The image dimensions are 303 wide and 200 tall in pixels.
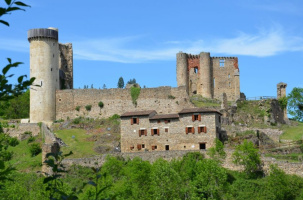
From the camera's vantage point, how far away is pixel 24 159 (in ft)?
191

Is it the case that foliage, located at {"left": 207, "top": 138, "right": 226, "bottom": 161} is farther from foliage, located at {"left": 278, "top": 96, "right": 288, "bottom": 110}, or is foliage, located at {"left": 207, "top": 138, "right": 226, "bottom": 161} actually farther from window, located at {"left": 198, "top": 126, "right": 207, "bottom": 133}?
foliage, located at {"left": 278, "top": 96, "right": 288, "bottom": 110}

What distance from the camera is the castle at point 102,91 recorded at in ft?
220

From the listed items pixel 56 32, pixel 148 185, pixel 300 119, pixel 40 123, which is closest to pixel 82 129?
pixel 40 123

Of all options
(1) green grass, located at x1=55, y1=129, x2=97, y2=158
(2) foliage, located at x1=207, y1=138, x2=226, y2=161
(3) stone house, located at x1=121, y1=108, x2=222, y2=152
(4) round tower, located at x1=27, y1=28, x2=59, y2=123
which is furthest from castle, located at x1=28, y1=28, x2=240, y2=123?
(2) foliage, located at x1=207, y1=138, x2=226, y2=161

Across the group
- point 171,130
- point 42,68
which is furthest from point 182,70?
point 42,68

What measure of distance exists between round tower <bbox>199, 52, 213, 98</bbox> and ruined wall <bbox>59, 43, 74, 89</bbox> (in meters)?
19.1

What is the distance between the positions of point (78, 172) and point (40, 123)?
15.9 meters

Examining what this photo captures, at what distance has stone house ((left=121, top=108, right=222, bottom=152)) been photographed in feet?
181

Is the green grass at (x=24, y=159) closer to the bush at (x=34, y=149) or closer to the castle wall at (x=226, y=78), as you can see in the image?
the bush at (x=34, y=149)

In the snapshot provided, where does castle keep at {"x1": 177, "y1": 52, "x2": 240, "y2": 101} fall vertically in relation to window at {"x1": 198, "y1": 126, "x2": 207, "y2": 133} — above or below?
above

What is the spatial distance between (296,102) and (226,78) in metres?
10.2

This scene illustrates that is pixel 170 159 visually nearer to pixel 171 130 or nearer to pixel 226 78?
pixel 171 130

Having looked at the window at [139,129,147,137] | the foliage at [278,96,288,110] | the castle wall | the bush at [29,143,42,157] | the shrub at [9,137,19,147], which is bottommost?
the bush at [29,143,42,157]

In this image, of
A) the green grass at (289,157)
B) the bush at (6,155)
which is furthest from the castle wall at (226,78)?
the bush at (6,155)
